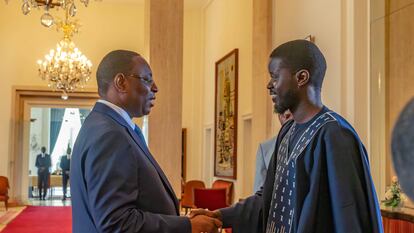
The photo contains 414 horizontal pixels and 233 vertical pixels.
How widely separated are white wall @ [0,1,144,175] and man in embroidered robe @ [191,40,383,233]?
13023 millimetres

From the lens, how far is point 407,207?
453 centimetres

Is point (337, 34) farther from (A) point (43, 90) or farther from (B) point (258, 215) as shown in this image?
(A) point (43, 90)

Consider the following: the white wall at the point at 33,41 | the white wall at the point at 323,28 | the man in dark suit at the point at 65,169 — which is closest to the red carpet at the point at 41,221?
the white wall at the point at 33,41

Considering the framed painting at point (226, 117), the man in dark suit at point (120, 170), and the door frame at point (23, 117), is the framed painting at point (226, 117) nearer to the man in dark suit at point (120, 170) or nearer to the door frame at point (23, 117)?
the door frame at point (23, 117)

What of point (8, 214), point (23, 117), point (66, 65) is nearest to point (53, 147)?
point (23, 117)

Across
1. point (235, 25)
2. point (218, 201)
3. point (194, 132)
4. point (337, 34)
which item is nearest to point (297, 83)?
point (337, 34)

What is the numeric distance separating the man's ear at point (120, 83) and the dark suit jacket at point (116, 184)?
0.37 ft

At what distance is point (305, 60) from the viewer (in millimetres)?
2080

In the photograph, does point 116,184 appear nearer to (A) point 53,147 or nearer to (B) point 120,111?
(B) point 120,111

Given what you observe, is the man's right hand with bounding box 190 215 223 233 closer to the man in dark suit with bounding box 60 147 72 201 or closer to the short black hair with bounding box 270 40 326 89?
the short black hair with bounding box 270 40 326 89

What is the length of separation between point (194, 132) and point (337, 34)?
31.6 feet

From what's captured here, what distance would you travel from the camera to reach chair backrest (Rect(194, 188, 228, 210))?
33.0 feet

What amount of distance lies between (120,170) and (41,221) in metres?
10.6

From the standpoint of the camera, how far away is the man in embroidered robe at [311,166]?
1864 millimetres
